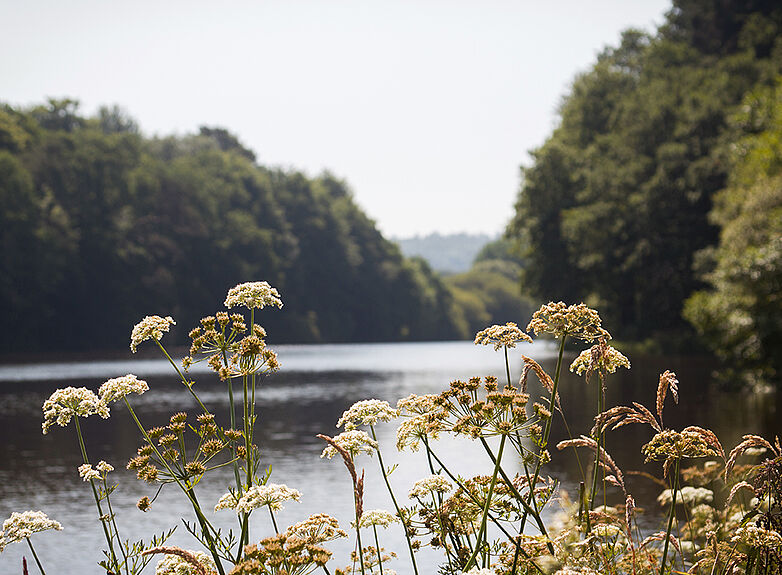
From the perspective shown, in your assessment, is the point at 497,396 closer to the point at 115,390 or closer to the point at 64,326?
the point at 115,390

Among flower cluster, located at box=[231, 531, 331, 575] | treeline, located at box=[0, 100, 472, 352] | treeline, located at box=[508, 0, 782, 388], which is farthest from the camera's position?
treeline, located at box=[0, 100, 472, 352]

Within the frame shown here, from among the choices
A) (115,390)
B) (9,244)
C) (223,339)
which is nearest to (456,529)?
(223,339)

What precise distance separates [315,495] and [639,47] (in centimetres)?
6357

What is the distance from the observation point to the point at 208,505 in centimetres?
1233

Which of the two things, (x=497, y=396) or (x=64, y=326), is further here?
(x=64, y=326)

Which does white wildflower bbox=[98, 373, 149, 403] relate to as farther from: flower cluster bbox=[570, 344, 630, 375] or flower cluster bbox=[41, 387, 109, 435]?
flower cluster bbox=[570, 344, 630, 375]

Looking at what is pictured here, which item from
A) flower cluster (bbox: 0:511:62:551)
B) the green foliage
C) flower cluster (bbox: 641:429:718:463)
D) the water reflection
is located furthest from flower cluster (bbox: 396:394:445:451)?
the green foliage

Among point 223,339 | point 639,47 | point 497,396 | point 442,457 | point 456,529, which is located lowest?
point 442,457

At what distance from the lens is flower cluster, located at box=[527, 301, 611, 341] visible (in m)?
3.59

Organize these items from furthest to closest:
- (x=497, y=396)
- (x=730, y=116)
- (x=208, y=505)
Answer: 1. (x=730, y=116)
2. (x=208, y=505)
3. (x=497, y=396)

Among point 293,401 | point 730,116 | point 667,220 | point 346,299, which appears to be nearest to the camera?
point 293,401

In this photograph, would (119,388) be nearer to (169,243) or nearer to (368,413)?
(368,413)

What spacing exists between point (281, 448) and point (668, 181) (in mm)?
33293

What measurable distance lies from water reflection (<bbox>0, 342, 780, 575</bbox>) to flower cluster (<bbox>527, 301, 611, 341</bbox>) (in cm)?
559
